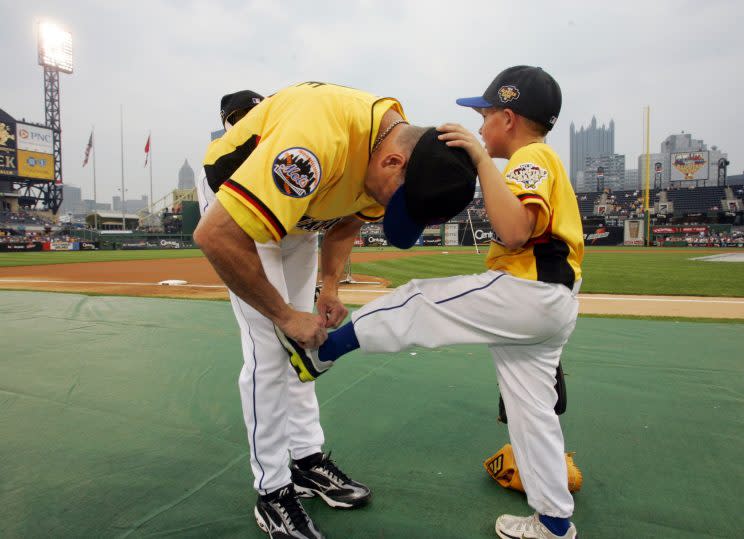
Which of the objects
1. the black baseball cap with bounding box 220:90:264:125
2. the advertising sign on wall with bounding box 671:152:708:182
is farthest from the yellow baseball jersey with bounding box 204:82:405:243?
the advertising sign on wall with bounding box 671:152:708:182

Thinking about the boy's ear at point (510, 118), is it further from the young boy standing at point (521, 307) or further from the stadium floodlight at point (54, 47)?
the stadium floodlight at point (54, 47)

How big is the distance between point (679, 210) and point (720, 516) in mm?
57313

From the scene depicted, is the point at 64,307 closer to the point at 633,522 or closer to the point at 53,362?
the point at 53,362

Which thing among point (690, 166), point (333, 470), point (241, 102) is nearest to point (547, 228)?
point (333, 470)

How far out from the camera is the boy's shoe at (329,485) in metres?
1.71

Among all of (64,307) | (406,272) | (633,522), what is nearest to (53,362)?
(64,307)

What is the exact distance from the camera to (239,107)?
2.11 meters

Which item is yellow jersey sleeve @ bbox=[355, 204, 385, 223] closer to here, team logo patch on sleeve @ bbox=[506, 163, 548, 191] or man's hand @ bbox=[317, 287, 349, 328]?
man's hand @ bbox=[317, 287, 349, 328]

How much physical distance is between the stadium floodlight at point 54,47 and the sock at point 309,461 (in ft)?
201

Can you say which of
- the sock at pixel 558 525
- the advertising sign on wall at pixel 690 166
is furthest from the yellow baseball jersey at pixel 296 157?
the advertising sign on wall at pixel 690 166

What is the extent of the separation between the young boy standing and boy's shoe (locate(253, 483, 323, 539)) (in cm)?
45

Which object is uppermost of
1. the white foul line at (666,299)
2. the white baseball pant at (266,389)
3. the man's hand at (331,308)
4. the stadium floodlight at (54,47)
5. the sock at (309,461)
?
the stadium floodlight at (54,47)

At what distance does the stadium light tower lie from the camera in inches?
1864

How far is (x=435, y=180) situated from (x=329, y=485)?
1282mm
